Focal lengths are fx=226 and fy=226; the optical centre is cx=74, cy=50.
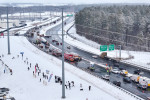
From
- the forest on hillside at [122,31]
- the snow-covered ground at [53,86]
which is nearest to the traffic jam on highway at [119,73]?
the snow-covered ground at [53,86]

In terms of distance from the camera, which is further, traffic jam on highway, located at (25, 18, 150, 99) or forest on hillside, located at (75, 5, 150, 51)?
forest on hillside, located at (75, 5, 150, 51)

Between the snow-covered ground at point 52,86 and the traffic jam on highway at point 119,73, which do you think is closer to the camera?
the snow-covered ground at point 52,86

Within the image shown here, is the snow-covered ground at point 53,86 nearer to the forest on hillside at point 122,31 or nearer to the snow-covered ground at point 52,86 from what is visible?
the snow-covered ground at point 52,86

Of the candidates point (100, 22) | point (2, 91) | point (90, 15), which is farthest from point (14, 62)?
point (90, 15)

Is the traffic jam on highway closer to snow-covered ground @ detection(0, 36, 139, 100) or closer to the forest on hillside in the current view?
snow-covered ground @ detection(0, 36, 139, 100)

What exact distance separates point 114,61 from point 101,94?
55.1 feet

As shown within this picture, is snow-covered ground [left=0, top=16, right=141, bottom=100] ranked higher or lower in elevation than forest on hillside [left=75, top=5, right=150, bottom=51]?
lower

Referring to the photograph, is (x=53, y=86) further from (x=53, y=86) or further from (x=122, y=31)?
(x=122, y=31)

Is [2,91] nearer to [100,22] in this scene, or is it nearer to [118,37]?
[118,37]

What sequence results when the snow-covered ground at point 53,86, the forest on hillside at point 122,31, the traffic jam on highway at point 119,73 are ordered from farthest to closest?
1. the forest on hillside at point 122,31
2. the traffic jam on highway at point 119,73
3. the snow-covered ground at point 53,86

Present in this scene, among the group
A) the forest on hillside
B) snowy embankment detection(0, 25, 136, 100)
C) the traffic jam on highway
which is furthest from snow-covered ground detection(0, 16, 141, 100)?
the forest on hillside

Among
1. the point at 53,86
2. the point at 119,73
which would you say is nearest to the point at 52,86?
the point at 53,86

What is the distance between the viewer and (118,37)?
52219 mm

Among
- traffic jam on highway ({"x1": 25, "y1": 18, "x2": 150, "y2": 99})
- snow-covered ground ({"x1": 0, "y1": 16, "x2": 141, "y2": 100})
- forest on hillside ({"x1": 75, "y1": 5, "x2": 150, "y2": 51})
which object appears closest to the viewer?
snow-covered ground ({"x1": 0, "y1": 16, "x2": 141, "y2": 100})
